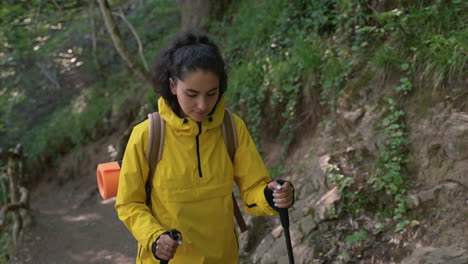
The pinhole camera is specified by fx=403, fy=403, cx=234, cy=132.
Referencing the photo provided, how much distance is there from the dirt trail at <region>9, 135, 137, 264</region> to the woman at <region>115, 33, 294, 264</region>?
4.38 meters

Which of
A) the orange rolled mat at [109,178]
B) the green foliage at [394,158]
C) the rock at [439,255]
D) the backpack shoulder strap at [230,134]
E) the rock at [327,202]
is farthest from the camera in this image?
the rock at [327,202]

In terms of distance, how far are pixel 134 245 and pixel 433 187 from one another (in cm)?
473

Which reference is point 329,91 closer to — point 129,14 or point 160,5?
point 160,5

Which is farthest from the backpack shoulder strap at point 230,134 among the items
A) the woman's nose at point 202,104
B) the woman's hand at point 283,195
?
the woman's hand at point 283,195

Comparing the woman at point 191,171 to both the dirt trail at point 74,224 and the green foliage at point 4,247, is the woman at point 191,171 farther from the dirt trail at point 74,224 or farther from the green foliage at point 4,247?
the green foliage at point 4,247

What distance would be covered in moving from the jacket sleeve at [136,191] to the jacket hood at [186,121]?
0.13 metres

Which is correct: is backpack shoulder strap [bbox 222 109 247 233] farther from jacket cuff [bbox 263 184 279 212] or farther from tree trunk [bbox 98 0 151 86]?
tree trunk [bbox 98 0 151 86]

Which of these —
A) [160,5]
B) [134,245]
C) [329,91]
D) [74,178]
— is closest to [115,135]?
[74,178]

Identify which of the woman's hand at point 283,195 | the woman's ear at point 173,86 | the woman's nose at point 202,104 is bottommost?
the woman's hand at point 283,195

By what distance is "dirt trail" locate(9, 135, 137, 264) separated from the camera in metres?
6.97

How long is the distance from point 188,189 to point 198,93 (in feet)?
1.76

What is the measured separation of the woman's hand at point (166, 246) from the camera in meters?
1.94

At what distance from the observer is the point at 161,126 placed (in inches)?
89.7

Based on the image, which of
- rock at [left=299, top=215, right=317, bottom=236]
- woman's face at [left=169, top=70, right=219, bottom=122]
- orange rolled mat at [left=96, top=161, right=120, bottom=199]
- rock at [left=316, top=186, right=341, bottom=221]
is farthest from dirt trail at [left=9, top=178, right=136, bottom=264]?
woman's face at [left=169, top=70, right=219, bottom=122]
